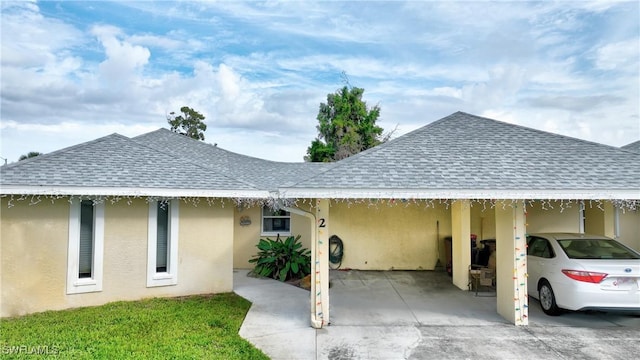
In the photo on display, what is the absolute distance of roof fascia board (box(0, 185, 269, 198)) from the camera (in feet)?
20.9

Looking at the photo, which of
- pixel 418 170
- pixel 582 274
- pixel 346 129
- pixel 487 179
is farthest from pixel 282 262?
pixel 346 129

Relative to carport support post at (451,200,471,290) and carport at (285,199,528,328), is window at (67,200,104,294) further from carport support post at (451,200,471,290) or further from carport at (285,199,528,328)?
carport support post at (451,200,471,290)

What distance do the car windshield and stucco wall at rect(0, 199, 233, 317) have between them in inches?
282

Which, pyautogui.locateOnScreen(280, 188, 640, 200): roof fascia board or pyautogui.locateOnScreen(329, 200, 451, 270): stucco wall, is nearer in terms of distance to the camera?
pyautogui.locateOnScreen(280, 188, 640, 200): roof fascia board

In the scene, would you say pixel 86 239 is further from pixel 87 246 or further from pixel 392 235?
pixel 392 235

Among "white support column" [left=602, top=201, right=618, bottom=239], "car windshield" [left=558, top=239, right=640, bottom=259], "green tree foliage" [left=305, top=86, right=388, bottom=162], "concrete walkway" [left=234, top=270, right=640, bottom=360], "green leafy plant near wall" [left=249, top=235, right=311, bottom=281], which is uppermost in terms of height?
"green tree foliage" [left=305, top=86, right=388, bottom=162]

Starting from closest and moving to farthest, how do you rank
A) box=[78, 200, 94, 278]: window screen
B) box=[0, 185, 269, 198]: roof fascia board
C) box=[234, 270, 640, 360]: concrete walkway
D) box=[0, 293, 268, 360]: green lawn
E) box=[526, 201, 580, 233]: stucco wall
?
box=[0, 293, 268, 360]: green lawn < box=[234, 270, 640, 360]: concrete walkway < box=[0, 185, 269, 198]: roof fascia board < box=[78, 200, 94, 278]: window screen < box=[526, 201, 580, 233]: stucco wall

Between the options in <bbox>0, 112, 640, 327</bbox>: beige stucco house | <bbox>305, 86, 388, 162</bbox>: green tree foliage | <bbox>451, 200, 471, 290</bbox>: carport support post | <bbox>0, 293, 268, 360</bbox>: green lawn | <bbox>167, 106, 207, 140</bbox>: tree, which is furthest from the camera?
<bbox>167, 106, 207, 140</bbox>: tree

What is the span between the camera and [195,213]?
8.20m

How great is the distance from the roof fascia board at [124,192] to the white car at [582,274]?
584 cm

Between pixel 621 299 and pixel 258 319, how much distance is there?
6.13 metres

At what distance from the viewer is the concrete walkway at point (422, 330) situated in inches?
195

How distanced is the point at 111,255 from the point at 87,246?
19.8 inches

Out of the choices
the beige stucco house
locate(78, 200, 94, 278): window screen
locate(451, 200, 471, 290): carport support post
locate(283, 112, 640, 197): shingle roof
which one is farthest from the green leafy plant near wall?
locate(283, 112, 640, 197): shingle roof
